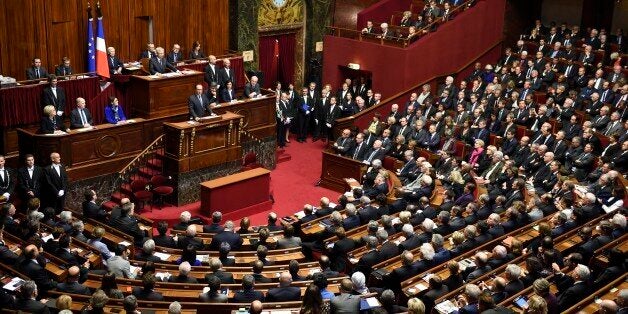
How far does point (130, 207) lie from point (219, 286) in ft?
11.4

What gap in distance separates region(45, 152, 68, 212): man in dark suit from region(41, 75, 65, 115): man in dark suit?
54.9 inches

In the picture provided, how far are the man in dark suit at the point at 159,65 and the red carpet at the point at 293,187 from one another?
283cm

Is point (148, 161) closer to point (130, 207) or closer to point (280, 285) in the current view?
point (130, 207)

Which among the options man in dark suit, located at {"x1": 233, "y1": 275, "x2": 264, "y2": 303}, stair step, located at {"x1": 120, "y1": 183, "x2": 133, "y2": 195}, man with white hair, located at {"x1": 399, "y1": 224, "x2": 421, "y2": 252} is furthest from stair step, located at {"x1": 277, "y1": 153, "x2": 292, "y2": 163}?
man in dark suit, located at {"x1": 233, "y1": 275, "x2": 264, "y2": 303}

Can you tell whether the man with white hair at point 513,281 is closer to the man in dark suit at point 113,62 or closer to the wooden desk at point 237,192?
the wooden desk at point 237,192

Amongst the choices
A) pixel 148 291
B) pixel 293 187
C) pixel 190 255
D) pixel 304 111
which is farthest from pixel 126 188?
pixel 148 291

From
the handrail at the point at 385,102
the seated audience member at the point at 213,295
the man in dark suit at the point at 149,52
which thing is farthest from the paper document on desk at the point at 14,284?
the handrail at the point at 385,102

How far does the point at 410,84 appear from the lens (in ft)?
64.2

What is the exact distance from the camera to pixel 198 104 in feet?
49.6

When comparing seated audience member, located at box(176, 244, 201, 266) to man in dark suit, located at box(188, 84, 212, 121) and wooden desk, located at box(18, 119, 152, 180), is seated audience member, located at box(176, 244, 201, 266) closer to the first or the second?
wooden desk, located at box(18, 119, 152, 180)

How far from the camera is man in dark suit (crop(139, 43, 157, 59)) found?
53.2ft

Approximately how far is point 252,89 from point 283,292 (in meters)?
8.97

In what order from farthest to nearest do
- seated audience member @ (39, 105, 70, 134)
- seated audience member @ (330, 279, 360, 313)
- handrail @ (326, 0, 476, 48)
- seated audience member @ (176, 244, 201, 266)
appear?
handrail @ (326, 0, 476, 48), seated audience member @ (39, 105, 70, 134), seated audience member @ (176, 244, 201, 266), seated audience member @ (330, 279, 360, 313)

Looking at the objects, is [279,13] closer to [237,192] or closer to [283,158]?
[283,158]
